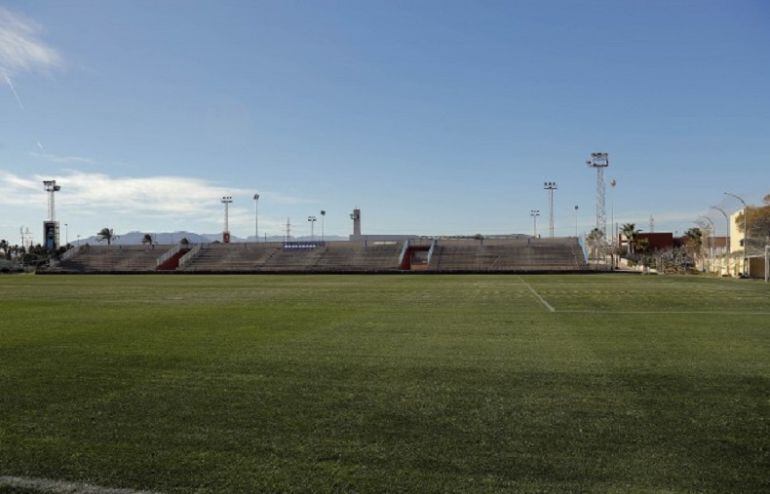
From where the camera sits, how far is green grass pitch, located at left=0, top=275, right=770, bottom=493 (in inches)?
165

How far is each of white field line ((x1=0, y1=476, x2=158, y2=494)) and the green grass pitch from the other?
0.09 meters

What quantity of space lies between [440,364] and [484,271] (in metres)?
49.7

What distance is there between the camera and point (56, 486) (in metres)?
4.00

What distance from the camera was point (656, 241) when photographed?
102125 mm

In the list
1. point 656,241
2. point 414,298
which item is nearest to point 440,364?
point 414,298

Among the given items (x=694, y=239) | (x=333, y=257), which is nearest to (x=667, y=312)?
(x=333, y=257)

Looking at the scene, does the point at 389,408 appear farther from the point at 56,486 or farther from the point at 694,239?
the point at 694,239

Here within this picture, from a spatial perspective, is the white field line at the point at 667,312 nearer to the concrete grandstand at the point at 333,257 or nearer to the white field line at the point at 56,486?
the white field line at the point at 56,486

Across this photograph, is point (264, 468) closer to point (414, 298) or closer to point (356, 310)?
point (356, 310)

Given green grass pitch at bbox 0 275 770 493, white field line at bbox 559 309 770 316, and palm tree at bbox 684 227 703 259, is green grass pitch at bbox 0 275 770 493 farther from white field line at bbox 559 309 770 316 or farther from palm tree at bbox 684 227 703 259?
palm tree at bbox 684 227 703 259

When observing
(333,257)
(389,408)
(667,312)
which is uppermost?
(333,257)

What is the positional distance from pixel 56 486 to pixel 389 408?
3.10 metres

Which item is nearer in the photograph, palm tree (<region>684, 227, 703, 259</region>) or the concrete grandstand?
the concrete grandstand

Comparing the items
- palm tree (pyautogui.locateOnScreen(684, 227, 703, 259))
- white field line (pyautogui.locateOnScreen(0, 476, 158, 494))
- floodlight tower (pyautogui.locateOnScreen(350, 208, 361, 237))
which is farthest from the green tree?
white field line (pyautogui.locateOnScreen(0, 476, 158, 494))
